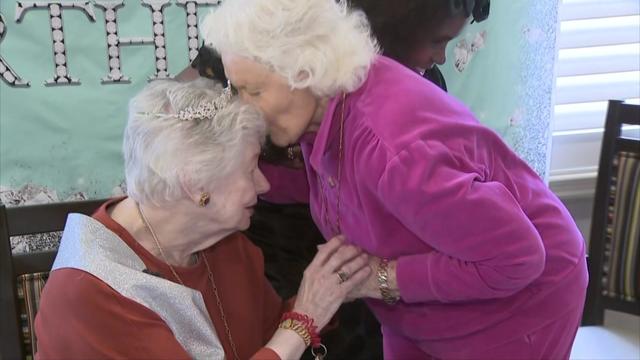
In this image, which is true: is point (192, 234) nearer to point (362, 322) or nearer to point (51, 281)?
point (51, 281)

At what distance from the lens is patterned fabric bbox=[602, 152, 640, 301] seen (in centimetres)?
181

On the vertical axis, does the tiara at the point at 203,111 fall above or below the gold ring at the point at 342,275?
above

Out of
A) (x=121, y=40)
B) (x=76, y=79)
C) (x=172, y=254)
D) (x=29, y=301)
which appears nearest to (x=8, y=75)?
(x=76, y=79)

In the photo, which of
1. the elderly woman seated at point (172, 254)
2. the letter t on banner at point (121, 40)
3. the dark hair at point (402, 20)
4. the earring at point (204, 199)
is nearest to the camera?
the elderly woman seated at point (172, 254)

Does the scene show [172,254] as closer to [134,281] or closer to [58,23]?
[134,281]

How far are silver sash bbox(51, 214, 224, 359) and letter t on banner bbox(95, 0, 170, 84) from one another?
2.11ft

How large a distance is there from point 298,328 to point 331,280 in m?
0.10

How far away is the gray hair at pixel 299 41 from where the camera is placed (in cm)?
109

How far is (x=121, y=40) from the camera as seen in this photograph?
5.59 feet

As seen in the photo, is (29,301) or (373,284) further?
(29,301)

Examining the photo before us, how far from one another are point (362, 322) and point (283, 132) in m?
0.76

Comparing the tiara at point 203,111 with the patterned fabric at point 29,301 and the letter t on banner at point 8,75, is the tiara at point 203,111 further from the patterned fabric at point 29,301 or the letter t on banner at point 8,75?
the letter t on banner at point 8,75

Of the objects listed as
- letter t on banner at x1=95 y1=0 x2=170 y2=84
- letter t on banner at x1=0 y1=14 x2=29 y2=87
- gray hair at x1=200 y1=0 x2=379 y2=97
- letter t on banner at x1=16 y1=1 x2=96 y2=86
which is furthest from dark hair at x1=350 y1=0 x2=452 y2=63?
letter t on banner at x1=0 y1=14 x2=29 y2=87

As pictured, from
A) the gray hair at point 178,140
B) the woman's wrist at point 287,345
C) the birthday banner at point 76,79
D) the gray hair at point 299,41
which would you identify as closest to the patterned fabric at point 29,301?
the birthday banner at point 76,79
